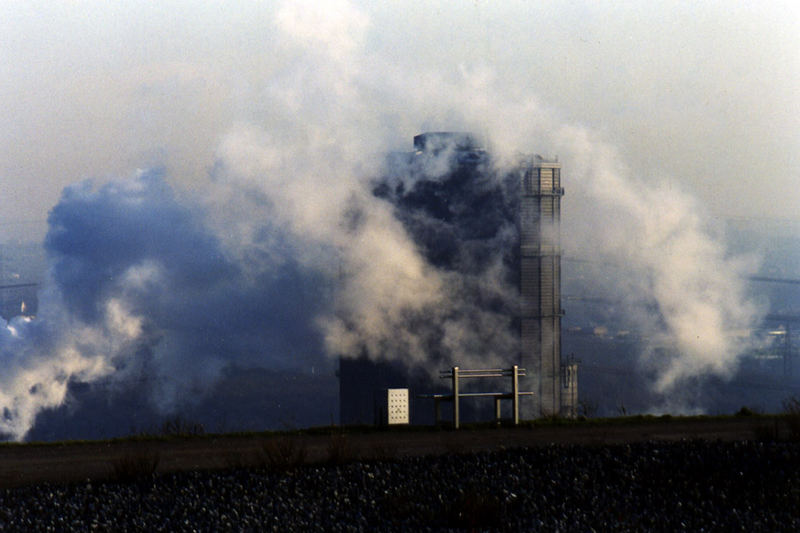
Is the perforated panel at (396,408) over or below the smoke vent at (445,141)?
below

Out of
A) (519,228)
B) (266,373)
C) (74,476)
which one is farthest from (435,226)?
(74,476)

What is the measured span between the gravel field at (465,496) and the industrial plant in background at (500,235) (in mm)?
87230

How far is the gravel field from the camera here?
1257 centimetres

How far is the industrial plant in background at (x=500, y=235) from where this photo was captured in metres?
104

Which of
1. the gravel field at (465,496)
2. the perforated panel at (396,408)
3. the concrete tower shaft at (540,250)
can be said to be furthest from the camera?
the concrete tower shaft at (540,250)

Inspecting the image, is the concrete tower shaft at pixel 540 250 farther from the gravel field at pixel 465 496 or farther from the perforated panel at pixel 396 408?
the gravel field at pixel 465 496

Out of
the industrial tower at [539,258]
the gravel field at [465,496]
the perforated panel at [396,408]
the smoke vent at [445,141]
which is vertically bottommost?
the gravel field at [465,496]

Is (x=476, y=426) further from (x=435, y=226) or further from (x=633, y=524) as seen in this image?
(x=435, y=226)

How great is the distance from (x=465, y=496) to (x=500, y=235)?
304 feet

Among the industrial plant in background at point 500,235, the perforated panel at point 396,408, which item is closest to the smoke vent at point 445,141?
the industrial plant in background at point 500,235

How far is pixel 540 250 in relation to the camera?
10375cm

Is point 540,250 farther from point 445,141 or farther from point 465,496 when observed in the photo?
point 465,496

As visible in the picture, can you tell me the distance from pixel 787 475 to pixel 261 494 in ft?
25.5

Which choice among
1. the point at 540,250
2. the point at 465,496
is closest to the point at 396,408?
the point at 465,496
